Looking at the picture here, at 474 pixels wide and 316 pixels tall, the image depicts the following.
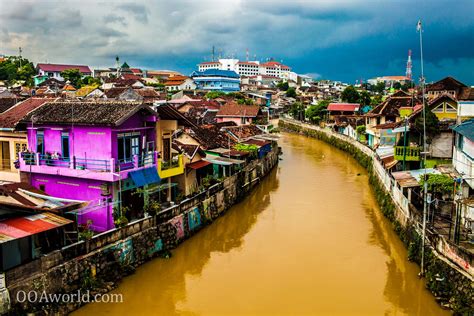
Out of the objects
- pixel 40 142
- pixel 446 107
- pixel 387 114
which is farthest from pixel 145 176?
pixel 387 114

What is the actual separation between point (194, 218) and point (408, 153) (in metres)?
11.8

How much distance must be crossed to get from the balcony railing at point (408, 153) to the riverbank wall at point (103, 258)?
9.91m

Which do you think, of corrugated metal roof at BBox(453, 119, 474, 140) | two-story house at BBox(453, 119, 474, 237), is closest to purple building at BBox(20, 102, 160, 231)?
two-story house at BBox(453, 119, 474, 237)

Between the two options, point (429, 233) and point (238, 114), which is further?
point (238, 114)

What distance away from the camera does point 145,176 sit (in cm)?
1652

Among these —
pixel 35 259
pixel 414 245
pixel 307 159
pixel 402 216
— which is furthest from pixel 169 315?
pixel 307 159

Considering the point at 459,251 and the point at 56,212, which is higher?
the point at 56,212

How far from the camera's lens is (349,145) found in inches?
1781

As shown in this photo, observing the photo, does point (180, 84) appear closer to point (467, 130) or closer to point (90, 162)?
point (90, 162)

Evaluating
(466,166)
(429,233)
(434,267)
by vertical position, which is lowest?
(434,267)

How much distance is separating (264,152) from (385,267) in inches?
746

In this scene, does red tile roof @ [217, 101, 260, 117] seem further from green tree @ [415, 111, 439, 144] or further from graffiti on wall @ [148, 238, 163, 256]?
graffiti on wall @ [148, 238, 163, 256]

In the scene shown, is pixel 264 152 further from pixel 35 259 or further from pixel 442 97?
pixel 35 259

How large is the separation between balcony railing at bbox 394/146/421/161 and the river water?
10.1ft
